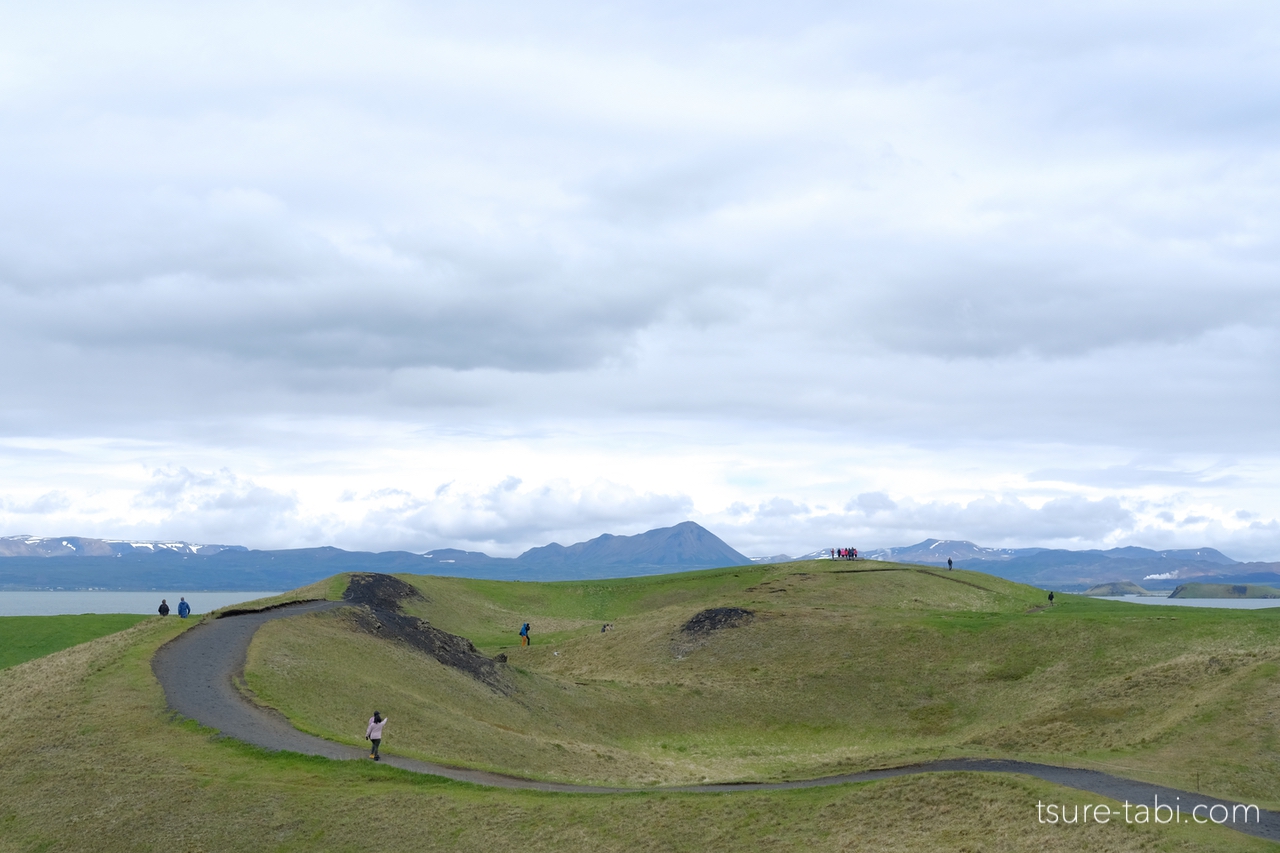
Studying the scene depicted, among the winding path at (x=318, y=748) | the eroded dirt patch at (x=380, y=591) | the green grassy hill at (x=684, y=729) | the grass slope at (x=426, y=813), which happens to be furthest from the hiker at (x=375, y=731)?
the eroded dirt patch at (x=380, y=591)

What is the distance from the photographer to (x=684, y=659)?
7112 cm

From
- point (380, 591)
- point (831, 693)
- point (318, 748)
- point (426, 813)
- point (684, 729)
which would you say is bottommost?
point (684, 729)

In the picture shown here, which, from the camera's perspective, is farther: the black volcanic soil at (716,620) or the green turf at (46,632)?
the black volcanic soil at (716,620)

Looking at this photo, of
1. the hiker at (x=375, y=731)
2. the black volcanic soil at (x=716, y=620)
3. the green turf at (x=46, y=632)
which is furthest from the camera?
the black volcanic soil at (x=716, y=620)

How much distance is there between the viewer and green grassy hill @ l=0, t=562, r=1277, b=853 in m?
28.4

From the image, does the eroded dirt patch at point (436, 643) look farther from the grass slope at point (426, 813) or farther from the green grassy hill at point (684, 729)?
the grass slope at point (426, 813)

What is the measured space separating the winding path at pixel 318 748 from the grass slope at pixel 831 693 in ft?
4.47

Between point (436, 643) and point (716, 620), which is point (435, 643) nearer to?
point (436, 643)

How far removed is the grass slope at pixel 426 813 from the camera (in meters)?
26.2

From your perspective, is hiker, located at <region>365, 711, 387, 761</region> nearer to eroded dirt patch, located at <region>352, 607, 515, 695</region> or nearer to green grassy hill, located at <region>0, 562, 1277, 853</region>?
green grassy hill, located at <region>0, 562, 1277, 853</region>

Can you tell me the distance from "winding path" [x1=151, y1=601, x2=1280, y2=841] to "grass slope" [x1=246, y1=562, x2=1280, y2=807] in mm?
1362

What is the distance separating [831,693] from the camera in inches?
2419

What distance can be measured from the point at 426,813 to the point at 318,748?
8598mm

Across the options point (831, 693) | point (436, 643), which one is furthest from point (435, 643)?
point (831, 693)
